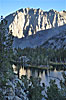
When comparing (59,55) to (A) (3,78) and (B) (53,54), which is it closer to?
(B) (53,54)

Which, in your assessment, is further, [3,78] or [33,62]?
[33,62]

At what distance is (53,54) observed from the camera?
16388 cm

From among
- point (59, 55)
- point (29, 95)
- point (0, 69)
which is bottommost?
point (29, 95)

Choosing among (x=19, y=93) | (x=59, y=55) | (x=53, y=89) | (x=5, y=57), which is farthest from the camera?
(x=59, y=55)

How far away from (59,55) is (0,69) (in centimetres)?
13648

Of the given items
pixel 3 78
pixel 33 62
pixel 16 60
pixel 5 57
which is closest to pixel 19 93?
pixel 3 78

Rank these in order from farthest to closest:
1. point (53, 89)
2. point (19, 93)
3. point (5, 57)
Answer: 1. point (19, 93)
2. point (53, 89)
3. point (5, 57)

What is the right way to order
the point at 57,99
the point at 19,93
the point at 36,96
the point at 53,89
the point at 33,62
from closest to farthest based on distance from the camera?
the point at 57,99 < the point at 53,89 < the point at 19,93 < the point at 36,96 < the point at 33,62

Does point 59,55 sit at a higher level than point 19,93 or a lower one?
higher

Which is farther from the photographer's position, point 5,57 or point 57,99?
point 5,57

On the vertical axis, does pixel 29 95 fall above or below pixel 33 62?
below

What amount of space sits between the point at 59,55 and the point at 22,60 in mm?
42310

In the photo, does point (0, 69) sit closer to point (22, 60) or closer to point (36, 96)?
point (36, 96)

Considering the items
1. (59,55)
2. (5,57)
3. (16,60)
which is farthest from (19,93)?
(59,55)
